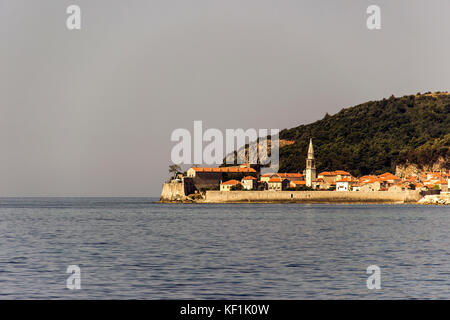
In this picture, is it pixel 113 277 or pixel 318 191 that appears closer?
pixel 113 277

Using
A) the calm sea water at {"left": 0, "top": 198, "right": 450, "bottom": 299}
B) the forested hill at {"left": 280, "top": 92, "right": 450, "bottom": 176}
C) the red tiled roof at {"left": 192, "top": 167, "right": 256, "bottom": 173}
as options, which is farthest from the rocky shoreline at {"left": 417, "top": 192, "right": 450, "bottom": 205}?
the calm sea water at {"left": 0, "top": 198, "right": 450, "bottom": 299}

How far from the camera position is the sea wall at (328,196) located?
392ft

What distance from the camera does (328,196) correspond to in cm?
12281

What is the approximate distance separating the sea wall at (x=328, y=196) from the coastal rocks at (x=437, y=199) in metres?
1.28

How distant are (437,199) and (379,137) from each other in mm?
59214

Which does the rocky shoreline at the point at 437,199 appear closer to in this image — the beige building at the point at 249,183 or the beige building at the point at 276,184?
the beige building at the point at 276,184

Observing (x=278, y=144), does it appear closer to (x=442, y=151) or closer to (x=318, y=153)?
(x=318, y=153)

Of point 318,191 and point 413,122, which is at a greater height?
point 413,122

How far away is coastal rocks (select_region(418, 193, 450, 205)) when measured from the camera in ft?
382

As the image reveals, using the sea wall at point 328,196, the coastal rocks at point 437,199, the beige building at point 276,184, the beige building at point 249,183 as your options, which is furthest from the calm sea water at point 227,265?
the beige building at point 249,183
